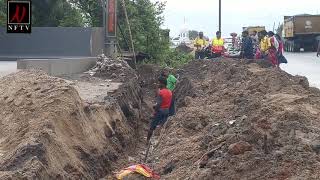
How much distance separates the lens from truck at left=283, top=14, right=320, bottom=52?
44.9 metres

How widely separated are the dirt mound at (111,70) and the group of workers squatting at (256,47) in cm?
482

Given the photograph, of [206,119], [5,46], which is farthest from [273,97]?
[5,46]

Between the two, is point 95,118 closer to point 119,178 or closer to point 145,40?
point 119,178

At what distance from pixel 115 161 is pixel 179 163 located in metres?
2.96

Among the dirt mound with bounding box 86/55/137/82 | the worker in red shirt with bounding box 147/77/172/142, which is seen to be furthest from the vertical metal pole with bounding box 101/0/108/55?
the worker in red shirt with bounding box 147/77/172/142

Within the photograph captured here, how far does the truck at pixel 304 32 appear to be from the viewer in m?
44.9

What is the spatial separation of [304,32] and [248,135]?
37.7 m

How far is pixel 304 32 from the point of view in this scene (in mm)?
44812

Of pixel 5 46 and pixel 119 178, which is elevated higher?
pixel 5 46

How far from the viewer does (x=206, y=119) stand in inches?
509

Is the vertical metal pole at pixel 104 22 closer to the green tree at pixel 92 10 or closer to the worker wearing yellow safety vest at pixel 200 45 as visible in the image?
the worker wearing yellow safety vest at pixel 200 45

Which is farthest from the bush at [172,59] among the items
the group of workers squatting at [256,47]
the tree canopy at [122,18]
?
the group of workers squatting at [256,47]

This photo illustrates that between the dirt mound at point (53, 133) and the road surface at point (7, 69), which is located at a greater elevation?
the road surface at point (7, 69)

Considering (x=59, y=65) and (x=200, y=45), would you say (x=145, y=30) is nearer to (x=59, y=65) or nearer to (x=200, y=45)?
(x=200, y=45)
